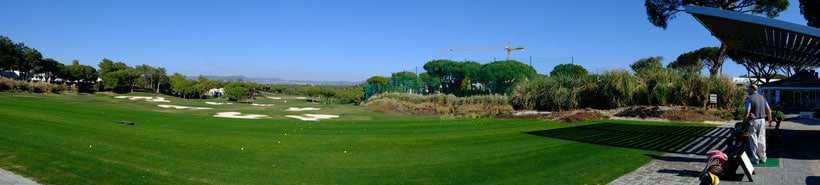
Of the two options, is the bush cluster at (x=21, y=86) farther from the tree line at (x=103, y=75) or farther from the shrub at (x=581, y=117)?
the shrub at (x=581, y=117)

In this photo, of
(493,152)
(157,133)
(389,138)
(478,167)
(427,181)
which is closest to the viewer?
(427,181)

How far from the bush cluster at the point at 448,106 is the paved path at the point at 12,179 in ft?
59.6

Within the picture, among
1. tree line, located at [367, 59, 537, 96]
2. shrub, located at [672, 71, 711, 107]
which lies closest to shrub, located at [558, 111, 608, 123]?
shrub, located at [672, 71, 711, 107]

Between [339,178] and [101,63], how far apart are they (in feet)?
247

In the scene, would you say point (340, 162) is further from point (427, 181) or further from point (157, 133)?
point (157, 133)

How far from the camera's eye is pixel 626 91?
20.7 m

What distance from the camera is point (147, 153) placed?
311 inches

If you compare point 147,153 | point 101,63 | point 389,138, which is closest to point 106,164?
point 147,153

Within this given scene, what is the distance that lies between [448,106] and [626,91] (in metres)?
9.58

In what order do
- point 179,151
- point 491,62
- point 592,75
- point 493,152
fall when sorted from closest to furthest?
point 179,151, point 493,152, point 592,75, point 491,62

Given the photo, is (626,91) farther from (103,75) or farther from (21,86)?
(103,75)

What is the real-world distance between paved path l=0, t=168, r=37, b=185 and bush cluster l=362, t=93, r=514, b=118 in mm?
18159

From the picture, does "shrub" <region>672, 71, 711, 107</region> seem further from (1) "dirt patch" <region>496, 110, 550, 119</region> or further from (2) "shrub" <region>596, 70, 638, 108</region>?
(1) "dirt patch" <region>496, 110, 550, 119</region>

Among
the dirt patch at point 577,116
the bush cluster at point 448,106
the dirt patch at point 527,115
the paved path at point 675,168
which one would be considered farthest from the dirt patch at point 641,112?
the paved path at point 675,168
